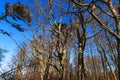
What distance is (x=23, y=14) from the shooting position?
17938 millimetres

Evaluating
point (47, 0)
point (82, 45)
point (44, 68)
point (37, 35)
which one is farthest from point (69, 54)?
point (82, 45)

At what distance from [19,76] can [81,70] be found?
68.1 ft

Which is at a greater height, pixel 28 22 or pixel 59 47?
pixel 28 22

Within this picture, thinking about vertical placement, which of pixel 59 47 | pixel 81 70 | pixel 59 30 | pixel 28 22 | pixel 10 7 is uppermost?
pixel 10 7

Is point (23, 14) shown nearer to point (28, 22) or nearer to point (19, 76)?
point (28, 22)

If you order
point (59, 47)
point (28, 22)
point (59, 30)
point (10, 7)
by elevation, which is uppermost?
point (10, 7)

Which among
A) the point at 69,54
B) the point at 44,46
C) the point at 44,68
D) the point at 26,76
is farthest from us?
the point at 26,76

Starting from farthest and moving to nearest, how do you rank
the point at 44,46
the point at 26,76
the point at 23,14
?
the point at 26,76
the point at 44,46
the point at 23,14

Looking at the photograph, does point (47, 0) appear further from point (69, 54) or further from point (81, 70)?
point (69, 54)

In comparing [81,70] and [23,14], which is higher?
[23,14]

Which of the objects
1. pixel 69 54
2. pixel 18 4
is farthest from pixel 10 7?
pixel 69 54

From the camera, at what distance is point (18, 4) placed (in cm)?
1823

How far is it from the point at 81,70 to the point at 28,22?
8.40 metres

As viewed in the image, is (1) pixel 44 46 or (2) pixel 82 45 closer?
(2) pixel 82 45
